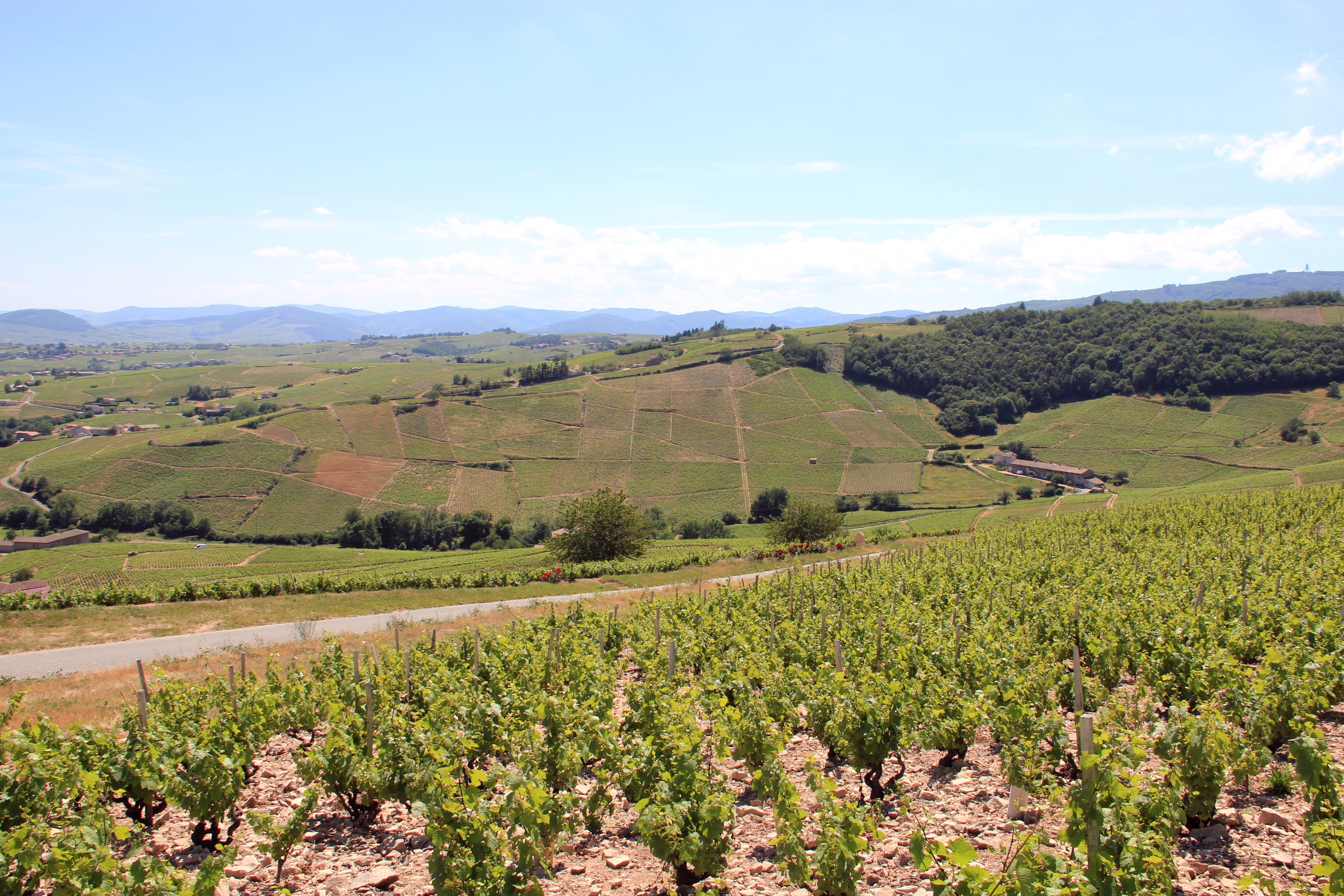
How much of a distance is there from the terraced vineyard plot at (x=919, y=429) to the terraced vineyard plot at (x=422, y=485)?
7043 cm

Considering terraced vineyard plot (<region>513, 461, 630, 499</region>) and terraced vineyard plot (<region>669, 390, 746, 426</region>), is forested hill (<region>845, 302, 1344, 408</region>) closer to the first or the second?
terraced vineyard plot (<region>669, 390, 746, 426</region>)

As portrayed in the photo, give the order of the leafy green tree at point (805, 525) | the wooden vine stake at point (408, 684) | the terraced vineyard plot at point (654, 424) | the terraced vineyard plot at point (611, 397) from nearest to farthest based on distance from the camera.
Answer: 1. the wooden vine stake at point (408, 684)
2. the leafy green tree at point (805, 525)
3. the terraced vineyard plot at point (654, 424)
4. the terraced vineyard plot at point (611, 397)

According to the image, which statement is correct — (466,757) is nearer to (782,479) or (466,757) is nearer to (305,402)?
(782,479)

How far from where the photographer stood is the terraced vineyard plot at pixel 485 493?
277 feet

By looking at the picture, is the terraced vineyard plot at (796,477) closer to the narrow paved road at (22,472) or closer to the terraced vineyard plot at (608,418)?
the terraced vineyard plot at (608,418)

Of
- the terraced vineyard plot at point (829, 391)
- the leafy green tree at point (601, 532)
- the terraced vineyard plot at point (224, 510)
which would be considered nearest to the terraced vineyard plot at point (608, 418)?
the terraced vineyard plot at point (829, 391)

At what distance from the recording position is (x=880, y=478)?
9212 centimetres

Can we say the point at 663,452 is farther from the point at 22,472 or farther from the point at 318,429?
the point at 22,472

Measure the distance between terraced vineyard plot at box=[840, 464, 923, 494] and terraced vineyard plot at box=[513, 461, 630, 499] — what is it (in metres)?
29.9

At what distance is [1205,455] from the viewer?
86938 mm

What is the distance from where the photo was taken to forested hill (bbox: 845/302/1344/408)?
106m

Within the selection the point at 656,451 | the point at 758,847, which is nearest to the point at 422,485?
the point at 656,451

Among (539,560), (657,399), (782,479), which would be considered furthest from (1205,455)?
(539,560)

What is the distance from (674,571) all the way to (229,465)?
84.0 m
